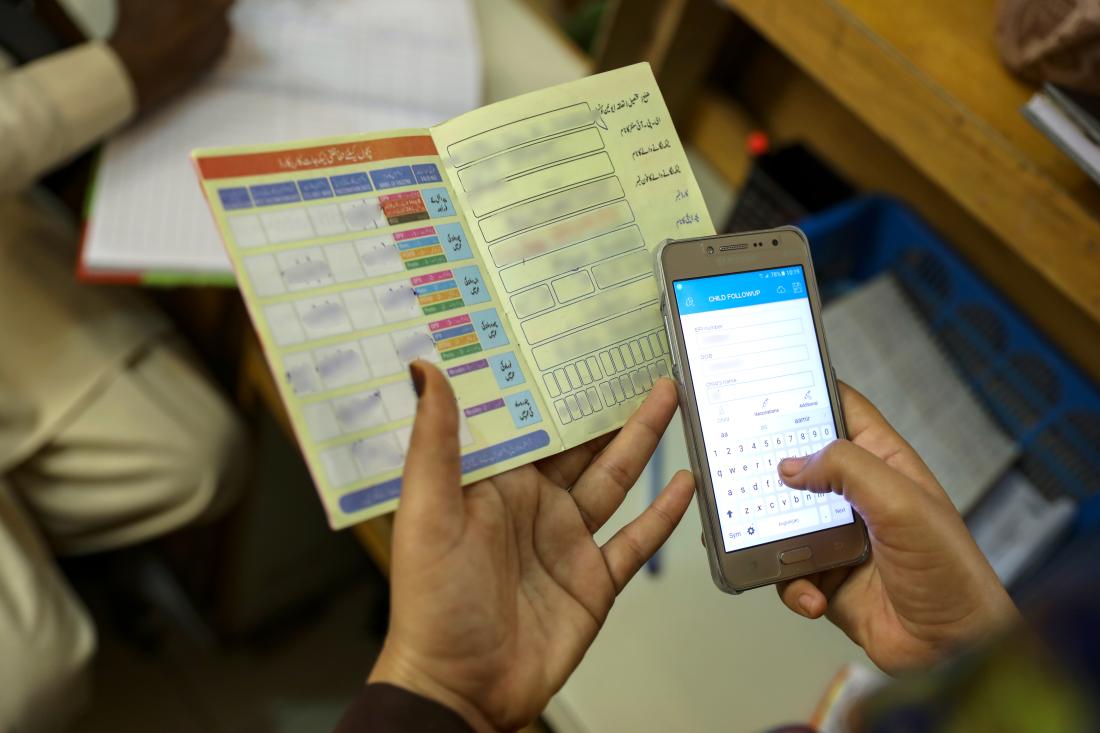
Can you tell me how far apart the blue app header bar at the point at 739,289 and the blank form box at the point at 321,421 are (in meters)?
0.24

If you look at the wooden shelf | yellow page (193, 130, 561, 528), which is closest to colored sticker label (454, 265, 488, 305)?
yellow page (193, 130, 561, 528)

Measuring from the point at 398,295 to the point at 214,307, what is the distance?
1.88ft

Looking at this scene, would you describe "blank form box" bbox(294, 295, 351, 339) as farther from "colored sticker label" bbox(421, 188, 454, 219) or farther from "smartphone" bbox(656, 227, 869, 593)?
"smartphone" bbox(656, 227, 869, 593)

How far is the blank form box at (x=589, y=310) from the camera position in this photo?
51 centimetres

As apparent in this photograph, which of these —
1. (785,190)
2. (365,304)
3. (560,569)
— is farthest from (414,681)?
(785,190)

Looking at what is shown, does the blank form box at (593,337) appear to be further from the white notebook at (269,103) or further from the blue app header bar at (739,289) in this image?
A: the white notebook at (269,103)

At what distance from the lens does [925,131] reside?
60 cm

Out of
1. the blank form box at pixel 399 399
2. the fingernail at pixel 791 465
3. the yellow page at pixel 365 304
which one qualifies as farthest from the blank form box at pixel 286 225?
the fingernail at pixel 791 465

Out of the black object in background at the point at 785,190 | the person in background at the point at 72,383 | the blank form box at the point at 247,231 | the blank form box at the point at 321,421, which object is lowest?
the person in background at the point at 72,383

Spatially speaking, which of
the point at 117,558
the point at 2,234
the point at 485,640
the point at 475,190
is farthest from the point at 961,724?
the point at 117,558

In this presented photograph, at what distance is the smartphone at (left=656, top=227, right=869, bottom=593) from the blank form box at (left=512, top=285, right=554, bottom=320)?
0.08 metres

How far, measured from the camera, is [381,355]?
462 mm

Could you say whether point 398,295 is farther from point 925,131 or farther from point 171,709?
point 171,709

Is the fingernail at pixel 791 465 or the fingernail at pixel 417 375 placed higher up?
the fingernail at pixel 417 375
